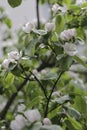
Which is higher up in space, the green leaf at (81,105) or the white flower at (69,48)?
the white flower at (69,48)

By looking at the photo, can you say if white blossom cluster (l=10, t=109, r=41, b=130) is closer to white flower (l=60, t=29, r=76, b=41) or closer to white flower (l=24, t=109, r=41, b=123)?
white flower (l=24, t=109, r=41, b=123)

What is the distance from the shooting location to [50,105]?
1079 millimetres

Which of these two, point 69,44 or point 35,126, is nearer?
point 35,126

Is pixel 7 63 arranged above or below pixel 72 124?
above

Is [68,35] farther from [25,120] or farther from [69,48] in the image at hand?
[25,120]

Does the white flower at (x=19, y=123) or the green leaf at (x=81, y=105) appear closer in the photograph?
the white flower at (x=19, y=123)

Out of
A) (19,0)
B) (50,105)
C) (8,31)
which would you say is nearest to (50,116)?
(50,105)

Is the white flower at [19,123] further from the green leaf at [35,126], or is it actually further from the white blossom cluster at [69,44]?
the white blossom cluster at [69,44]

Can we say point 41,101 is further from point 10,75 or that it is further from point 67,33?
point 67,33

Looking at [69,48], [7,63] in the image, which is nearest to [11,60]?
[7,63]

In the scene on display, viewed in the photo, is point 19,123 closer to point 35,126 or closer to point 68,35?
point 35,126

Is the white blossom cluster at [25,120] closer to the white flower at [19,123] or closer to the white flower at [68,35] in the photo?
the white flower at [19,123]

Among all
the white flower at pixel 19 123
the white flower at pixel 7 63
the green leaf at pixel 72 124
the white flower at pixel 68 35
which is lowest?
the green leaf at pixel 72 124

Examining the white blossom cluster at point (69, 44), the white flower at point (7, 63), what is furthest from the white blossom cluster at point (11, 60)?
A: the white blossom cluster at point (69, 44)
